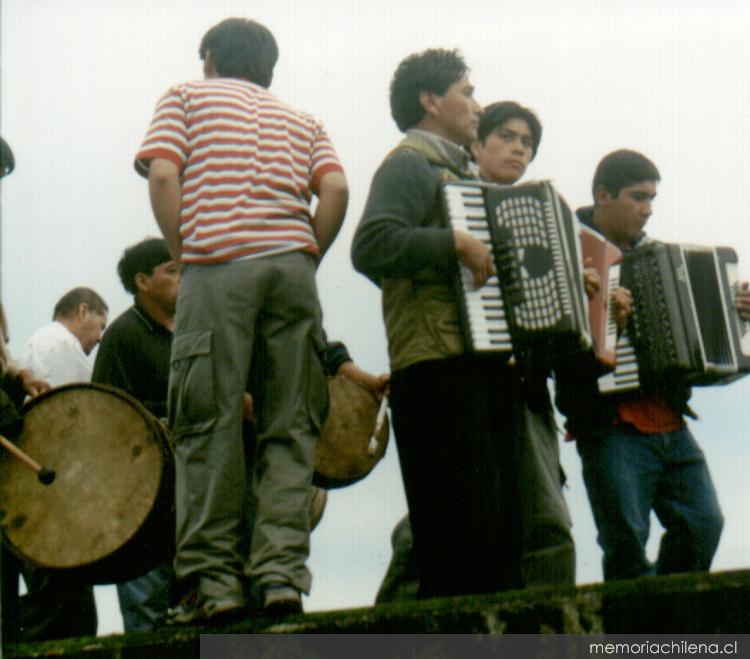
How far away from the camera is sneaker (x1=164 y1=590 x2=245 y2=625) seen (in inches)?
145

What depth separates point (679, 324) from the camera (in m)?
5.06

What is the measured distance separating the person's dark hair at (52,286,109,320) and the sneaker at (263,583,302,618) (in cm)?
281

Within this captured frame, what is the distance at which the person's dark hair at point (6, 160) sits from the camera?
4910mm

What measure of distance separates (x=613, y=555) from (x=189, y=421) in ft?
5.50

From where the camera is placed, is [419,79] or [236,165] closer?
[236,165]

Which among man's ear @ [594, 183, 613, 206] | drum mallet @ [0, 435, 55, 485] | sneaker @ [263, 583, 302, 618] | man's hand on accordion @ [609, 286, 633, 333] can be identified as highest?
man's ear @ [594, 183, 613, 206]

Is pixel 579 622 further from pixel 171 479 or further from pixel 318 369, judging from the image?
pixel 171 479

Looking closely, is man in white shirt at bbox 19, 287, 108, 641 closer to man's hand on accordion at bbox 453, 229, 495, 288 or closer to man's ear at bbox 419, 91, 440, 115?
man's hand on accordion at bbox 453, 229, 495, 288

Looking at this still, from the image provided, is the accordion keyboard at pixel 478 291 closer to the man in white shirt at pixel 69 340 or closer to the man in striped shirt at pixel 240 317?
the man in striped shirt at pixel 240 317

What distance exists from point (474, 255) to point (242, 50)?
1009mm

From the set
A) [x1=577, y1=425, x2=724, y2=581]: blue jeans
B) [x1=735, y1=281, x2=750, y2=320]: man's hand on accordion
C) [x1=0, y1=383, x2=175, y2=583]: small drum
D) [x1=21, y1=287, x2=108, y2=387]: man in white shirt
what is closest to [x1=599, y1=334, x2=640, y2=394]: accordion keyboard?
[x1=577, y1=425, x2=724, y2=581]: blue jeans

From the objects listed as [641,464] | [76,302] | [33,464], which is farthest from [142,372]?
[641,464]

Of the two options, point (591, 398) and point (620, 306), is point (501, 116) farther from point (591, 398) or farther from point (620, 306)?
point (591, 398)

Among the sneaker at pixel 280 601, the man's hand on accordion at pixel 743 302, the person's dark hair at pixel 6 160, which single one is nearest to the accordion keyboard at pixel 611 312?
the man's hand on accordion at pixel 743 302
